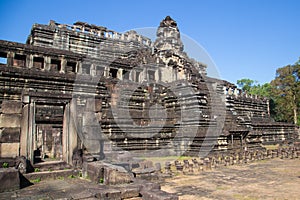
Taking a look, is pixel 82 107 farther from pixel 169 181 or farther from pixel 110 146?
pixel 110 146

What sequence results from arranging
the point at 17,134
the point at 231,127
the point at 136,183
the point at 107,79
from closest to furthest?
the point at 136,183, the point at 17,134, the point at 231,127, the point at 107,79

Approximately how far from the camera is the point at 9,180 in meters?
6.52

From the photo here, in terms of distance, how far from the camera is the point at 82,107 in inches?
395

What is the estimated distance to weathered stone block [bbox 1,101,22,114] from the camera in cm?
838

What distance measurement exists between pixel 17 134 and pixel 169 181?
5279 mm

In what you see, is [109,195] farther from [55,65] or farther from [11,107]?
[55,65]

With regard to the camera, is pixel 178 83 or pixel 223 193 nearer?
pixel 223 193

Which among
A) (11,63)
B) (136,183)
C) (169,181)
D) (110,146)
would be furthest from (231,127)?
(11,63)

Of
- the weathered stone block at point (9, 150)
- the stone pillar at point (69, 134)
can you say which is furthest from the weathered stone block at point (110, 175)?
the weathered stone block at point (9, 150)

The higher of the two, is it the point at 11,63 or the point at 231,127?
the point at 11,63

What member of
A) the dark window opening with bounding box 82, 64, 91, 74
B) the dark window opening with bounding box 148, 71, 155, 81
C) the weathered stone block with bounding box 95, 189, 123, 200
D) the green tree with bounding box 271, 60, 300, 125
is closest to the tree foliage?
the green tree with bounding box 271, 60, 300, 125

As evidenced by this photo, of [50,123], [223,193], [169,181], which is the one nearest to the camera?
[223,193]

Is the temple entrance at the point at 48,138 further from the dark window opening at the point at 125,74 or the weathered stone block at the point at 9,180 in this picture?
the dark window opening at the point at 125,74

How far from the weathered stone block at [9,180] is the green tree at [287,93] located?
41.8 metres
